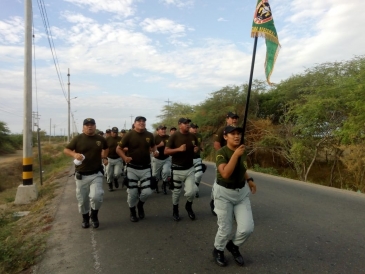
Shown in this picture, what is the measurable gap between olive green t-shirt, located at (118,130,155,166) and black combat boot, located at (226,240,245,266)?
2604 millimetres

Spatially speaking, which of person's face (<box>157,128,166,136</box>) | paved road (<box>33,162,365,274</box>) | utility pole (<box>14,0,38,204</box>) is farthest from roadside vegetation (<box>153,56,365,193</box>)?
utility pole (<box>14,0,38,204</box>)

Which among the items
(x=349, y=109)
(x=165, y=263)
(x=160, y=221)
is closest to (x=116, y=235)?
(x=160, y=221)

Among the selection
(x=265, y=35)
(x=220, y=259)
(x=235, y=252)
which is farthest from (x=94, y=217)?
(x=265, y=35)

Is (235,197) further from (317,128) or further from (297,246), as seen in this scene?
(317,128)

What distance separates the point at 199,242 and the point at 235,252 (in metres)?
0.88

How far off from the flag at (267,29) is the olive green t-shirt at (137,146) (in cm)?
289

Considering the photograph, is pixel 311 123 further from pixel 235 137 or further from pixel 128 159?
pixel 235 137

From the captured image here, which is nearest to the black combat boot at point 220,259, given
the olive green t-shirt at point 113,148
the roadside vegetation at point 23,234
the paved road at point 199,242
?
the paved road at point 199,242

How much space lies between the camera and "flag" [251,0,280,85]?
166 inches

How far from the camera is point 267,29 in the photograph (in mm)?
4254

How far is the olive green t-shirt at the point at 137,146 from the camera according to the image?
6.00 m

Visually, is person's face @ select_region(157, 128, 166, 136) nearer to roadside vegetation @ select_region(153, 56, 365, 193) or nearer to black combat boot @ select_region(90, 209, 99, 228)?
black combat boot @ select_region(90, 209, 99, 228)

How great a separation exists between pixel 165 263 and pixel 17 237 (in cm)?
287

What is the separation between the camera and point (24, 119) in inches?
339
